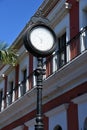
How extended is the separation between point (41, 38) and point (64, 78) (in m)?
8.08

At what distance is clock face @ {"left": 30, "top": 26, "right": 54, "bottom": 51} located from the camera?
17.3 ft

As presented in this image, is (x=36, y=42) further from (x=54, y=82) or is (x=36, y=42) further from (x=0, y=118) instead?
(x=0, y=118)

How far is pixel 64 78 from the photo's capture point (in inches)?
529

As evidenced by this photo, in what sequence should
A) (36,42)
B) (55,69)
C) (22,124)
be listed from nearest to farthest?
(36,42) → (55,69) → (22,124)

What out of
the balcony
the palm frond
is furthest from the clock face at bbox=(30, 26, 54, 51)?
the palm frond

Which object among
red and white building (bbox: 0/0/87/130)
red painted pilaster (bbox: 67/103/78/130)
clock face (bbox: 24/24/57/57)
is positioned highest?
red and white building (bbox: 0/0/87/130)

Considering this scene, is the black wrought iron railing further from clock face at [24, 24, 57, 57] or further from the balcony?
clock face at [24, 24, 57, 57]

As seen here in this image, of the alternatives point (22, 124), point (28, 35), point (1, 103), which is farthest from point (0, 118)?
point (28, 35)

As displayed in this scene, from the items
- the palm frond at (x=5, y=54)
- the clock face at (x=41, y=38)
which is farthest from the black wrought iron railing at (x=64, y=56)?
the clock face at (x=41, y=38)

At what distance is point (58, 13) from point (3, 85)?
9.82m

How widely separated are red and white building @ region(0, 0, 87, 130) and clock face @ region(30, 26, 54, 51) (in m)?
6.30

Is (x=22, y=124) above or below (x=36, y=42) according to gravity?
above

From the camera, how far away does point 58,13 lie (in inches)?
595

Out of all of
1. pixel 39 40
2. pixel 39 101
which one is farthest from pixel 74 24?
pixel 39 101
